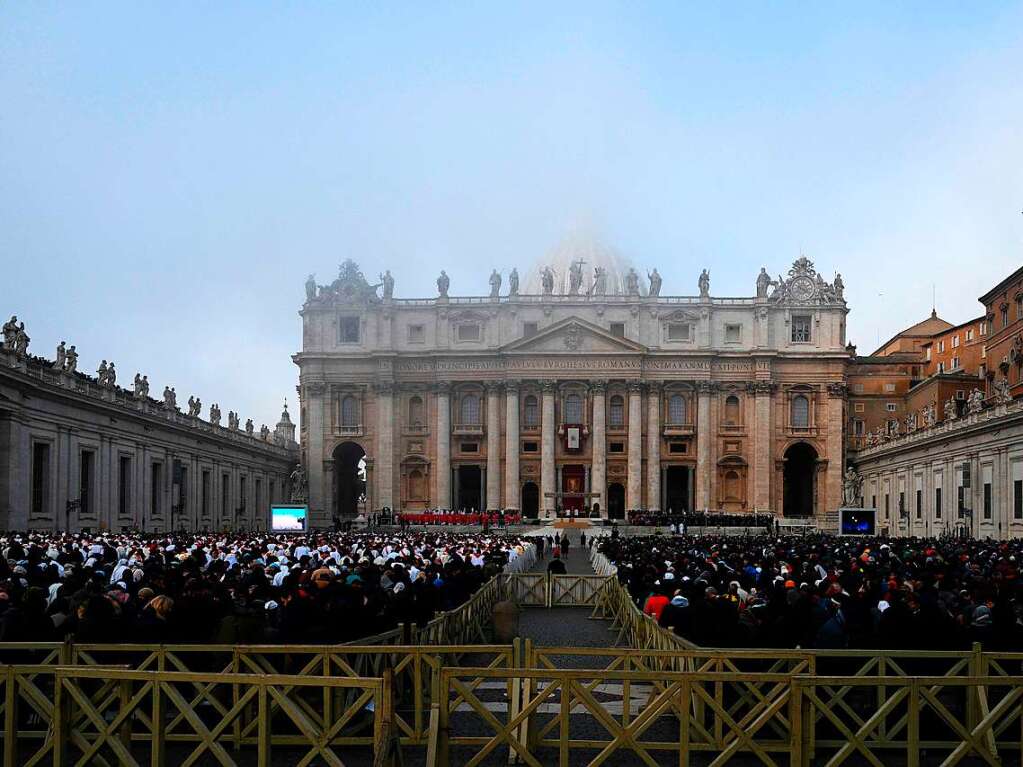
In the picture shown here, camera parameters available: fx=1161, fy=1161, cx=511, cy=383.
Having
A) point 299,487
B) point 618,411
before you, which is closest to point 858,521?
point 618,411

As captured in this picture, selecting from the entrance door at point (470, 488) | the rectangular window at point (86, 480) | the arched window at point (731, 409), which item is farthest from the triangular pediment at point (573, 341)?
the rectangular window at point (86, 480)

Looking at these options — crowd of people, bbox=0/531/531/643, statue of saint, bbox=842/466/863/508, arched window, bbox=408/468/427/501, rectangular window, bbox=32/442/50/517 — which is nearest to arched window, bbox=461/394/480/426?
arched window, bbox=408/468/427/501

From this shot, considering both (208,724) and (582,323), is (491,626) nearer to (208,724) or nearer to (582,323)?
(208,724)

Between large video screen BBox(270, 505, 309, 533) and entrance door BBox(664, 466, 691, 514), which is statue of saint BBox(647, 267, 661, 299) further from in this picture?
large video screen BBox(270, 505, 309, 533)

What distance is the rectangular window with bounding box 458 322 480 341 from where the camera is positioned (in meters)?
103

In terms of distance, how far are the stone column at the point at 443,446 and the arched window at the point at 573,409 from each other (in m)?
10.3

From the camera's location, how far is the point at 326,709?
1026 cm

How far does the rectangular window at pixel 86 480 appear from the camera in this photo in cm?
5362

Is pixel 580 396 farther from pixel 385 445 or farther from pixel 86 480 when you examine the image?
pixel 86 480

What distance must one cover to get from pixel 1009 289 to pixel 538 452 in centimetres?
4361

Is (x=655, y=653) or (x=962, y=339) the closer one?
(x=655, y=653)

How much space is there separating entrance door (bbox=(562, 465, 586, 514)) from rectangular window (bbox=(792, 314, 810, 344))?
22168 millimetres

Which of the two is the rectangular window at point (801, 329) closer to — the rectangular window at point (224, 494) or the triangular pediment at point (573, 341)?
the triangular pediment at point (573, 341)

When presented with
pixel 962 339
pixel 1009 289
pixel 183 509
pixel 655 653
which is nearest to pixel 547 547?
pixel 183 509
